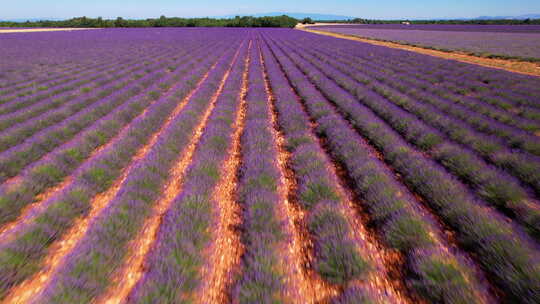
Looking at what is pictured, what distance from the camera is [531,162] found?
365 cm

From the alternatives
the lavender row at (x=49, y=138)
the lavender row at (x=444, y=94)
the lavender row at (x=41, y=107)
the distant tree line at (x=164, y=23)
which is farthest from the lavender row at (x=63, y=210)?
the distant tree line at (x=164, y=23)

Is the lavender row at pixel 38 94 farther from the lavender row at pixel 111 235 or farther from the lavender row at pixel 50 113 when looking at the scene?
the lavender row at pixel 111 235

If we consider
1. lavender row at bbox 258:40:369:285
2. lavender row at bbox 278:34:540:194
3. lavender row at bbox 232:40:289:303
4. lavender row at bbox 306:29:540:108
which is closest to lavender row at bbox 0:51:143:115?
lavender row at bbox 232:40:289:303

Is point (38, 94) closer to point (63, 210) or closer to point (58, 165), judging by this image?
point (58, 165)

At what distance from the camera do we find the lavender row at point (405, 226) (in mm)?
1921

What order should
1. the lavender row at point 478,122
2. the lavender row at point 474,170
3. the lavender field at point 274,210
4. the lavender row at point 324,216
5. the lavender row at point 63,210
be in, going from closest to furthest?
the lavender field at point 274,210
the lavender row at point 324,216
the lavender row at point 63,210
the lavender row at point 474,170
the lavender row at point 478,122

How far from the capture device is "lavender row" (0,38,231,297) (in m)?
2.30

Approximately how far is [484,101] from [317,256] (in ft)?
27.1

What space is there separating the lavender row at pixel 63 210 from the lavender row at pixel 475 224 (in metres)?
4.17

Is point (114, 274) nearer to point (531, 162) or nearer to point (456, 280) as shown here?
point (456, 280)

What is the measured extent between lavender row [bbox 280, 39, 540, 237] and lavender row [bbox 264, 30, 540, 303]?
0.29m

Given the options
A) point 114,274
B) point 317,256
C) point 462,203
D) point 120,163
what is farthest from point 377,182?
point 120,163

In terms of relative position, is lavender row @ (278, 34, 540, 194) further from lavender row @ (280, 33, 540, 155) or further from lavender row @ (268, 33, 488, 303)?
lavender row @ (268, 33, 488, 303)

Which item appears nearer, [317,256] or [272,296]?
[272,296]
